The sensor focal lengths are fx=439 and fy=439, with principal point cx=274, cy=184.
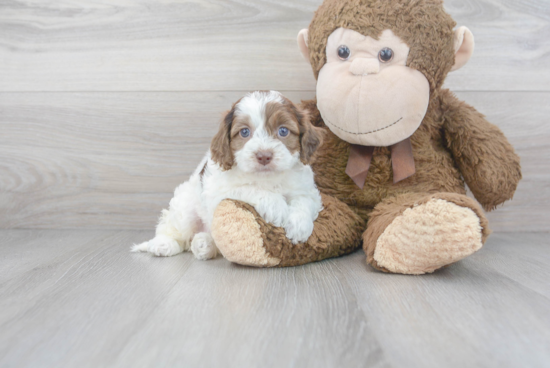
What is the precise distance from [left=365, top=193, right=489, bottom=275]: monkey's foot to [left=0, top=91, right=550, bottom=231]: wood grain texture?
0.96m

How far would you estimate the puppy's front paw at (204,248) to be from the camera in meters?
1.66

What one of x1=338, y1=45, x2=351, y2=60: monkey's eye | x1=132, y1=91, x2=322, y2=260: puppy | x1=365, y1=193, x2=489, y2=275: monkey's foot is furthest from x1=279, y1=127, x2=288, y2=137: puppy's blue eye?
x1=365, y1=193, x2=489, y2=275: monkey's foot

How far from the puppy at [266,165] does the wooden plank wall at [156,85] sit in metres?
0.62

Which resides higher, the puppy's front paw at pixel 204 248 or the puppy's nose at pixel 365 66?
the puppy's nose at pixel 365 66

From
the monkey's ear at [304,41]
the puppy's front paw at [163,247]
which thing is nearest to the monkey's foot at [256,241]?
the puppy's front paw at [163,247]

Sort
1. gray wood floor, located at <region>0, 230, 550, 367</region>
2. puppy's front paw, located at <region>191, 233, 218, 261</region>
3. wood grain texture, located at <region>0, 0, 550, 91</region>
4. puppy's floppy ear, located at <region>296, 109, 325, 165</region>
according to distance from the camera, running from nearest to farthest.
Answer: gray wood floor, located at <region>0, 230, 550, 367</region> → puppy's floppy ear, located at <region>296, 109, 325, 165</region> → puppy's front paw, located at <region>191, 233, 218, 261</region> → wood grain texture, located at <region>0, 0, 550, 91</region>

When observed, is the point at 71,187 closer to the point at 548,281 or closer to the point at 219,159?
the point at 219,159

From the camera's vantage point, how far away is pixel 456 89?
6.90 feet

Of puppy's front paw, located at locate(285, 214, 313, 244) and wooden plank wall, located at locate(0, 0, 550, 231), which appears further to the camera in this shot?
wooden plank wall, located at locate(0, 0, 550, 231)

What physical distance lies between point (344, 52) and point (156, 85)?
101cm

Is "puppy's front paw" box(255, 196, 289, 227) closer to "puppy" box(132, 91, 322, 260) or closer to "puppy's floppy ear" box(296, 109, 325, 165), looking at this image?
"puppy" box(132, 91, 322, 260)

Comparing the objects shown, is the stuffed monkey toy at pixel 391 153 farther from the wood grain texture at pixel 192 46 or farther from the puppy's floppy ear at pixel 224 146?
the wood grain texture at pixel 192 46

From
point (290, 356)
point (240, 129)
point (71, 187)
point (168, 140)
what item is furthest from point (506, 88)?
point (71, 187)

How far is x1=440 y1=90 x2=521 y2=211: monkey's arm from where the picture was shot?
1686 millimetres
